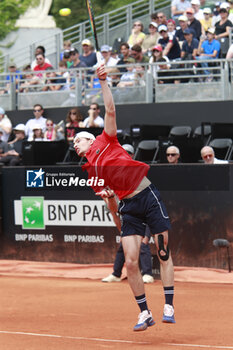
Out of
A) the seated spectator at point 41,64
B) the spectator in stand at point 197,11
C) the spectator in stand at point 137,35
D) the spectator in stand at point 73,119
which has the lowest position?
the spectator in stand at point 73,119

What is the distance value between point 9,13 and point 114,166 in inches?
1106

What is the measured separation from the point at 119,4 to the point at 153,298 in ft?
73.5

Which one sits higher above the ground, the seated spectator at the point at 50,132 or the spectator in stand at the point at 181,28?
the spectator in stand at the point at 181,28

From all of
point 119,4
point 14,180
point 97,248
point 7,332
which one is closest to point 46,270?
point 97,248

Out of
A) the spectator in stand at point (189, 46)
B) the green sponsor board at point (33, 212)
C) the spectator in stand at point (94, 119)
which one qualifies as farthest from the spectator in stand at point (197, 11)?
the green sponsor board at point (33, 212)

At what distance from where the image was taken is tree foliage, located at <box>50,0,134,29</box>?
32.2 metres

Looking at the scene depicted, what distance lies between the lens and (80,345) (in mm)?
7312

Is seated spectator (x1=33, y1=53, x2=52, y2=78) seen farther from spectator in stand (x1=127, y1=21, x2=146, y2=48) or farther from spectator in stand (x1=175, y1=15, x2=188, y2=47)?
spectator in stand (x1=175, y1=15, x2=188, y2=47)

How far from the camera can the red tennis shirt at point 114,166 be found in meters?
7.80

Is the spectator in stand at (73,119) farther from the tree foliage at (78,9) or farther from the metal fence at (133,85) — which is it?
the tree foliage at (78,9)

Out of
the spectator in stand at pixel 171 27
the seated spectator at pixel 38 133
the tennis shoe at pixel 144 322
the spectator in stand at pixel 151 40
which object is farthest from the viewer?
the spectator in stand at pixel 171 27

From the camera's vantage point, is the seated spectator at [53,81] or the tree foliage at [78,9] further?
the tree foliage at [78,9]

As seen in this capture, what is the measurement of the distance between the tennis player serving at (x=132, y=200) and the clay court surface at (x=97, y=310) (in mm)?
457

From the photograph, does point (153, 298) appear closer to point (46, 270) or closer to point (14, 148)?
point (46, 270)
